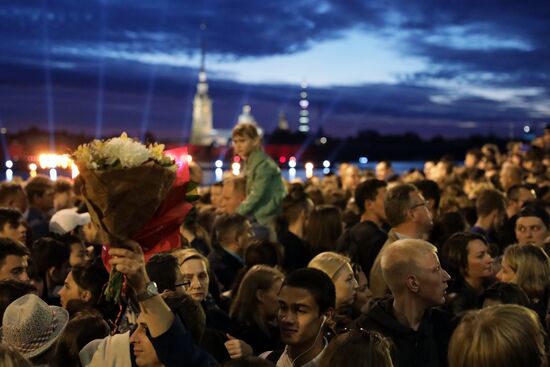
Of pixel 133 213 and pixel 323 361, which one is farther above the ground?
pixel 133 213

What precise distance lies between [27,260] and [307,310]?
105 inches

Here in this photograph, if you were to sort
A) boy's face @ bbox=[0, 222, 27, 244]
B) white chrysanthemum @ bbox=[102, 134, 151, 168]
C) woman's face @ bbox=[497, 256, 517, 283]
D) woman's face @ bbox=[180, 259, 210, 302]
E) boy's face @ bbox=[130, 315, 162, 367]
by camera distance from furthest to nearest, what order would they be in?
1. boy's face @ bbox=[0, 222, 27, 244]
2. woman's face @ bbox=[497, 256, 517, 283]
3. woman's face @ bbox=[180, 259, 210, 302]
4. boy's face @ bbox=[130, 315, 162, 367]
5. white chrysanthemum @ bbox=[102, 134, 151, 168]

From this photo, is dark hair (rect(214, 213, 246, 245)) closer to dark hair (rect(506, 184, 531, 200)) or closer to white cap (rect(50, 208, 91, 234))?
white cap (rect(50, 208, 91, 234))

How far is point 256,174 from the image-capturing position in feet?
30.1

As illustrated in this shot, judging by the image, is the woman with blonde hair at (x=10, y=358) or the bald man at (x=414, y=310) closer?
the woman with blonde hair at (x=10, y=358)

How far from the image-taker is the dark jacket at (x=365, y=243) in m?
6.66

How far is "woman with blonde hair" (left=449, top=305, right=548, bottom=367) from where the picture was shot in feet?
9.84

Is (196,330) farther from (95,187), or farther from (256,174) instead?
(256,174)

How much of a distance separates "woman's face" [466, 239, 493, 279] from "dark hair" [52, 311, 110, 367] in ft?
10.1

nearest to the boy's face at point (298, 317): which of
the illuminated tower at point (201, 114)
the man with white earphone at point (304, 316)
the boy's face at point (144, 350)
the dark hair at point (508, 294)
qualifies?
the man with white earphone at point (304, 316)

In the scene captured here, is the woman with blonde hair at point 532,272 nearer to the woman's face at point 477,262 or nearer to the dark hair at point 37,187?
the woman's face at point 477,262

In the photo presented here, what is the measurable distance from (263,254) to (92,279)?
157cm

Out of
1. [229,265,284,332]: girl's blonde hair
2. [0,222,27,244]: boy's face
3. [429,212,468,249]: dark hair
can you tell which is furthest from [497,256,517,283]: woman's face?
[0,222,27,244]: boy's face

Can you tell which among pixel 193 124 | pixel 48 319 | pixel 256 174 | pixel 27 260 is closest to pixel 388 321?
pixel 48 319
